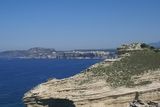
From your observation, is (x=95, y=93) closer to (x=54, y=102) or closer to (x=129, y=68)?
(x=54, y=102)

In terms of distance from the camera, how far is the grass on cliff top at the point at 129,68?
52844mm

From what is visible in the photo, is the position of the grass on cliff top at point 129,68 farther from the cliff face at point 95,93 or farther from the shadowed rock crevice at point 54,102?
the shadowed rock crevice at point 54,102

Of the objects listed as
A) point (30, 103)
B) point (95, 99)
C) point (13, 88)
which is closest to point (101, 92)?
point (95, 99)

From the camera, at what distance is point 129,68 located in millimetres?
55469

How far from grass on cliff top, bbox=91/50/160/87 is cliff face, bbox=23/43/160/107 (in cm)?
48

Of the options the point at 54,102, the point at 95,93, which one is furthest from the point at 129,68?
the point at 54,102

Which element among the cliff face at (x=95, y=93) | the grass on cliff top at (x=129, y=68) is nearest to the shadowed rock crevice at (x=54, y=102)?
the cliff face at (x=95, y=93)

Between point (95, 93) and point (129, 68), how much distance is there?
7.68 metres

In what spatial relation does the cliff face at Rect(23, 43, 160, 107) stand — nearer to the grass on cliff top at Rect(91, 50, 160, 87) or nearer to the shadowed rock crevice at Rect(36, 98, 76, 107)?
the shadowed rock crevice at Rect(36, 98, 76, 107)

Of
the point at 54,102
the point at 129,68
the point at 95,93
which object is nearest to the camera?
the point at 95,93

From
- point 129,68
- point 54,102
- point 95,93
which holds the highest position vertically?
point 129,68

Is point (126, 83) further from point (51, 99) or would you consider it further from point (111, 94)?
point (51, 99)

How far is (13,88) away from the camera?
12044 centimetres

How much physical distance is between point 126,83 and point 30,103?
11168mm
